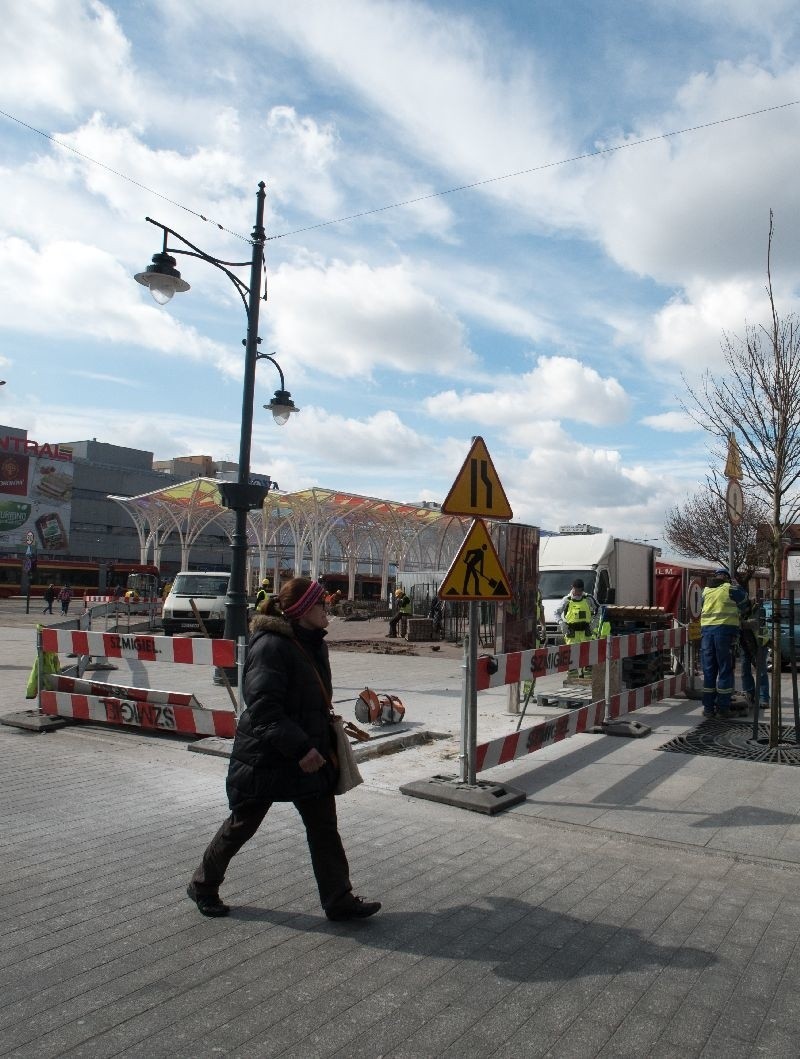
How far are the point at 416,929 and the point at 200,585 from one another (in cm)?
2004

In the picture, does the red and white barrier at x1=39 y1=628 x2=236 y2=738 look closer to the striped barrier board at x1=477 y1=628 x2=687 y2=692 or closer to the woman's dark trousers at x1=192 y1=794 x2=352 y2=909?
the striped barrier board at x1=477 y1=628 x2=687 y2=692

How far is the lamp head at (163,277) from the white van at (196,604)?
12.3 meters

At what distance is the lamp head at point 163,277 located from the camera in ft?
33.1

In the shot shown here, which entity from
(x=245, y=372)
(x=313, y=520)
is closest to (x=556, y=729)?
(x=245, y=372)

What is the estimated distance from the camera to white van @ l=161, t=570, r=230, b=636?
21.7m

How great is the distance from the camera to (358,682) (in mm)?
13500

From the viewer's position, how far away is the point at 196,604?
72.0ft

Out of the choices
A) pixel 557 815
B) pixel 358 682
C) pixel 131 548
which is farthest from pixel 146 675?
pixel 131 548

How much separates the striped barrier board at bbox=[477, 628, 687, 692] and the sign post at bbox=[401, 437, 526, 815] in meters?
0.33

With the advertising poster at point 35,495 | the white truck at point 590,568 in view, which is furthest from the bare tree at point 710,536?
the advertising poster at point 35,495

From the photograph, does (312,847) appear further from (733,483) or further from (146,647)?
(733,483)

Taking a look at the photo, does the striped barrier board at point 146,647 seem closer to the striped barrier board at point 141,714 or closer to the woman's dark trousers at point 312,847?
the striped barrier board at point 141,714

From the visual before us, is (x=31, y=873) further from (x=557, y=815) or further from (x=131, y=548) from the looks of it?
(x=131, y=548)

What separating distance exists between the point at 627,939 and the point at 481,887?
875mm
